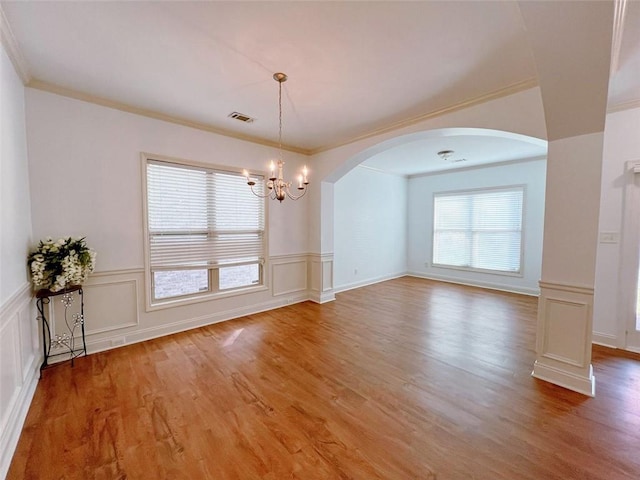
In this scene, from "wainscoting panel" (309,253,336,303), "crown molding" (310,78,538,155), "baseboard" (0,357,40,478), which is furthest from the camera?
"wainscoting panel" (309,253,336,303)

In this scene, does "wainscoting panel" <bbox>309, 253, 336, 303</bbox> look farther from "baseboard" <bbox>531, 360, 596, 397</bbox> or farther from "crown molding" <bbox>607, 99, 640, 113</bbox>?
"crown molding" <bbox>607, 99, 640, 113</bbox>

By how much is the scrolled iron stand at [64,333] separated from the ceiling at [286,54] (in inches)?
82.1

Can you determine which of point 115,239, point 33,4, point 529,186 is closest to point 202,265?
point 115,239

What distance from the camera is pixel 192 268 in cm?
380

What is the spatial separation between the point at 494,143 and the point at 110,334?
6.27 metres

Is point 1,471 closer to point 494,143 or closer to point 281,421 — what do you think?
point 281,421

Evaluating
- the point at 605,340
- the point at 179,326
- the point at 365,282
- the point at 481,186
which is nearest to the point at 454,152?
the point at 481,186

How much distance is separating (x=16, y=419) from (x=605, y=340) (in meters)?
5.72

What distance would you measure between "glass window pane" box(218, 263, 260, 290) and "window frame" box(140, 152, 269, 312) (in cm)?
5

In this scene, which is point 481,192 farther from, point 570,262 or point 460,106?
point 570,262

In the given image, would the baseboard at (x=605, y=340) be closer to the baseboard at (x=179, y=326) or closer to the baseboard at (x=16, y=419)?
the baseboard at (x=179, y=326)

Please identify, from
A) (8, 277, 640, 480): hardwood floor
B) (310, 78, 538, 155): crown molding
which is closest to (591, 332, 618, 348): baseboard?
(8, 277, 640, 480): hardwood floor

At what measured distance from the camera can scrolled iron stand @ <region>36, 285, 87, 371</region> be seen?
8.73 ft

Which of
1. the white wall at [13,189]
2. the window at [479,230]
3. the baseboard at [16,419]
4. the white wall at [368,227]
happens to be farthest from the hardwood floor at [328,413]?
the window at [479,230]
